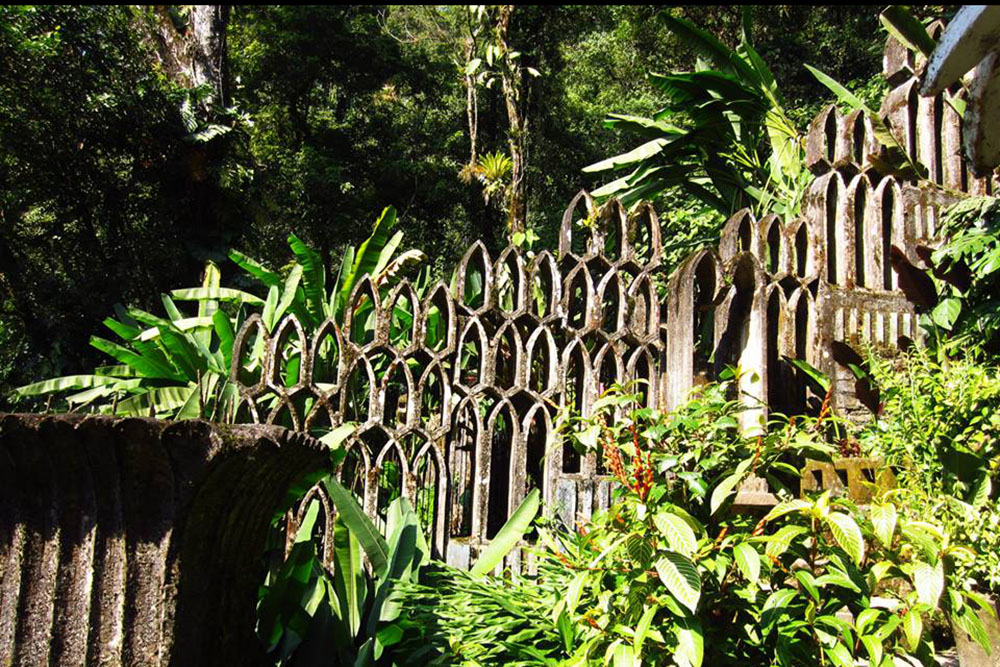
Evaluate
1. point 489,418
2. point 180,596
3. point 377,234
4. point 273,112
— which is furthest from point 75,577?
point 273,112

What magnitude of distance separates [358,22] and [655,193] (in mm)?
14482

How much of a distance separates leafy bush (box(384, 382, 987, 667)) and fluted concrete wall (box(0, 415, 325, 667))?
0.88 metres

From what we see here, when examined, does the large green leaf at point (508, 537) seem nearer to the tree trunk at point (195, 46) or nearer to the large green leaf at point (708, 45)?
the large green leaf at point (708, 45)

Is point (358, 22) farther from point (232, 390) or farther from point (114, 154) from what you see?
point (232, 390)

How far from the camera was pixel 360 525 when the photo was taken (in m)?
2.39

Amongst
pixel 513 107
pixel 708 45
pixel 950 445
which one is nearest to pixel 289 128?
pixel 513 107

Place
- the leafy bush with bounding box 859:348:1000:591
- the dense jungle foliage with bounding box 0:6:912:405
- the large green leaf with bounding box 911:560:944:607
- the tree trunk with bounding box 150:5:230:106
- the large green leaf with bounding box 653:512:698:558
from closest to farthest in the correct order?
the large green leaf with bounding box 911:560:944:607 → the large green leaf with bounding box 653:512:698:558 → the leafy bush with bounding box 859:348:1000:591 → the dense jungle foliage with bounding box 0:6:912:405 → the tree trunk with bounding box 150:5:230:106

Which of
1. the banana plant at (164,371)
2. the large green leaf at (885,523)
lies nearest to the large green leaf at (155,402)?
the banana plant at (164,371)

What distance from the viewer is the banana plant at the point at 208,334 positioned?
3.52 metres

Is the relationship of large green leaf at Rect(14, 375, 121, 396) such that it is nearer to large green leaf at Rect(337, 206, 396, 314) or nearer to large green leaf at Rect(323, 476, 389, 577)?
large green leaf at Rect(337, 206, 396, 314)

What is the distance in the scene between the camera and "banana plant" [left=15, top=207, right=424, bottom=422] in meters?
3.52

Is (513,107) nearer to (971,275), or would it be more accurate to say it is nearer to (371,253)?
(371,253)

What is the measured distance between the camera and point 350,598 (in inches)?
93.7

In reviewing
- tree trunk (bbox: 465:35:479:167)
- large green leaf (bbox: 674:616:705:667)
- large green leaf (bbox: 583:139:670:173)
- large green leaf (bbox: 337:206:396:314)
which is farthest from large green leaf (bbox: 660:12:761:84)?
tree trunk (bbox: 465:35:479:167)
